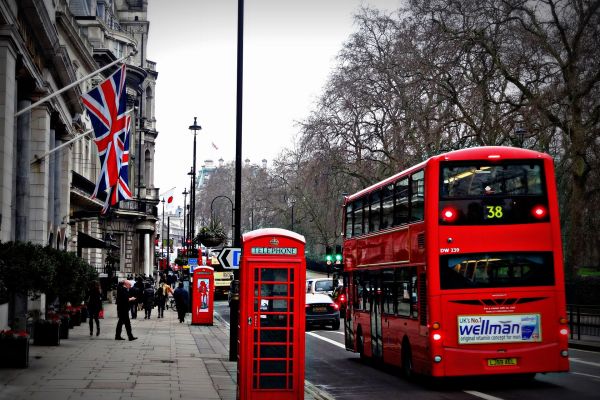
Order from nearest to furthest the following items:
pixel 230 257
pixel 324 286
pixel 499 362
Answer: pixel 499 362
pixel 230 257
pixel 324 286

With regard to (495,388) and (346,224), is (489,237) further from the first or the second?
(346,224)

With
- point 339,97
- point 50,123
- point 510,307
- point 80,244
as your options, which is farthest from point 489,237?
point 339,97

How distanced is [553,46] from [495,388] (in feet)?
80.6

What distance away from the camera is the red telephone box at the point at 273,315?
14.0 meters

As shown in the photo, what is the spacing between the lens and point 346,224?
82.7 feet

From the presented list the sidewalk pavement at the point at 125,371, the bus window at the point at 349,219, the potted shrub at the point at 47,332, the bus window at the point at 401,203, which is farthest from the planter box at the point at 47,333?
the bus window at the point at 401,203

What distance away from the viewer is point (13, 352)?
18328 millimetres

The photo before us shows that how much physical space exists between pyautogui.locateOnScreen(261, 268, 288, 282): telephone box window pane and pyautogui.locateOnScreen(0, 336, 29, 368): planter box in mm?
6761

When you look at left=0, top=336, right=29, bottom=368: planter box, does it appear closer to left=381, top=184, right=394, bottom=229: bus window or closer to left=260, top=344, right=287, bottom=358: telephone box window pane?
left=260, top=344, right=287, bottom=358: telephone box window pane

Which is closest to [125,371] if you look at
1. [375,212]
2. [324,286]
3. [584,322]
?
[375,212]

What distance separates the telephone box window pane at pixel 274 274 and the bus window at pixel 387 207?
5.85 m

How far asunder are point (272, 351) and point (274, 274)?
1169 mm

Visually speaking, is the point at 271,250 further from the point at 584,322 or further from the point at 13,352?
the point at 584,322

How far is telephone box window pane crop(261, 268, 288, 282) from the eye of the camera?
14094mm
